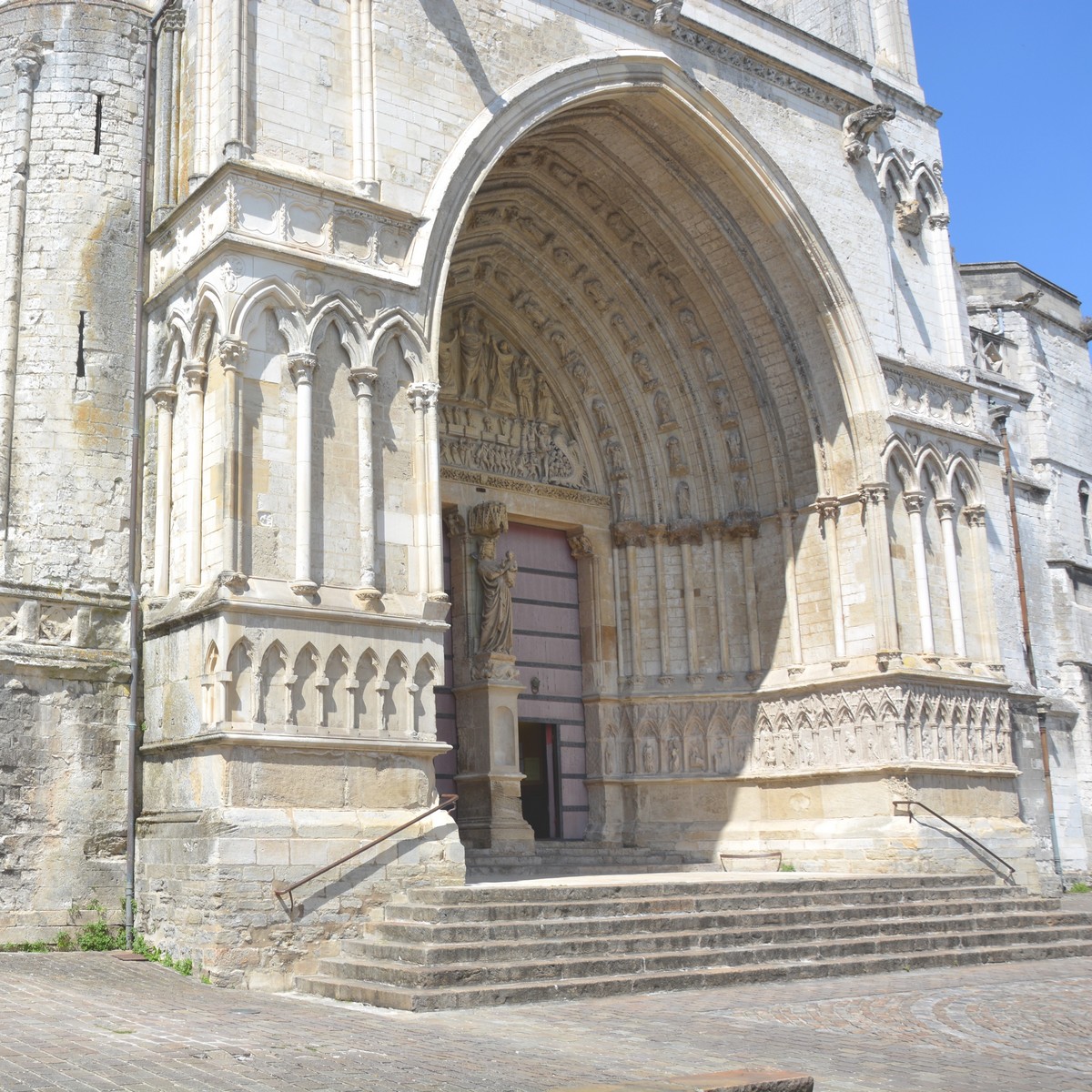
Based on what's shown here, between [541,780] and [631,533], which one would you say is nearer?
[541,780]

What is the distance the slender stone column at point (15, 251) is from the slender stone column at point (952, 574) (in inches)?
386

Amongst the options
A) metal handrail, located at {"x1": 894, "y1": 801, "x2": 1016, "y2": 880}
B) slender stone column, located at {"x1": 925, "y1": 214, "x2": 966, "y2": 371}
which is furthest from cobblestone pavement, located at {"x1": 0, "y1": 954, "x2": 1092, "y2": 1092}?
slender stone column, located at {"x1": 925, "y1": 214, "x2": 966, "y2": 371}

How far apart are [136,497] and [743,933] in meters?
5.91

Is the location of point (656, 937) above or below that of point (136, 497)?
below

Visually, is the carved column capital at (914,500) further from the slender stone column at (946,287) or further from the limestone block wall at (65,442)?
the limestone block wall at (65,442)

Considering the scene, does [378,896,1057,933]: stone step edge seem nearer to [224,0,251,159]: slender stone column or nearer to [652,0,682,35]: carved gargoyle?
[224,0,251,159]: slender stone column

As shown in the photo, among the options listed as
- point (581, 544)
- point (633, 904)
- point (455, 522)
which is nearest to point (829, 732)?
point (581, 544)

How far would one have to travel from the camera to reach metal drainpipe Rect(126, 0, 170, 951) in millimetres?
10180

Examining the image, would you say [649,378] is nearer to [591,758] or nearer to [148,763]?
[591,758]

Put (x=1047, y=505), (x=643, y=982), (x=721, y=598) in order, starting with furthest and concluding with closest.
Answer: (x=1047, y=505) → (x=721, y=598) → (x=643, y=982)

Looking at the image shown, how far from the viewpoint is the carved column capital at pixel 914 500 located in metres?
14.5

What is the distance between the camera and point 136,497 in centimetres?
1080

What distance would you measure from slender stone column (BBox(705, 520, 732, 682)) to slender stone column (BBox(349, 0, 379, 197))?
20.5ft

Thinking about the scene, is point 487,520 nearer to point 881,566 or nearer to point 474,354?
point 474,354
